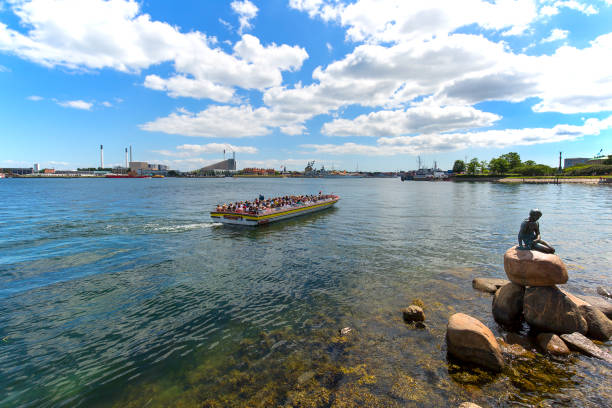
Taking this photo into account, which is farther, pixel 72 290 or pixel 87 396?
pixel 72 290

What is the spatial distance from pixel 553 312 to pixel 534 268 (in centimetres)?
149

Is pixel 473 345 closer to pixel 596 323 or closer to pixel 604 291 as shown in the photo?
pixel 596 323

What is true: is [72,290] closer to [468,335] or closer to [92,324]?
[92,324]

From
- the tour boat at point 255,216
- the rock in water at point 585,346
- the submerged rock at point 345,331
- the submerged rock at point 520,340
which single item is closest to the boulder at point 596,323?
the rock in water at point 585,346

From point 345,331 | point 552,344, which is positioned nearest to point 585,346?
point 552,344

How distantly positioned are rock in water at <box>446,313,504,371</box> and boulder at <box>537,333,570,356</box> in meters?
1.90

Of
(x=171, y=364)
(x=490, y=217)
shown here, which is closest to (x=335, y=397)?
(x=171, y=364)

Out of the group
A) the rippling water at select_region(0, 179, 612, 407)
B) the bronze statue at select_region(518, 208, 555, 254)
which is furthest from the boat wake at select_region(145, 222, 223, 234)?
the bronze statue at select_region(518, 208, 555, 254)

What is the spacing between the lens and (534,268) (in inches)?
349

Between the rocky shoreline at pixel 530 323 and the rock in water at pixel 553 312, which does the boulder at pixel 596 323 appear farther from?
the rock in water at pixel 553 312

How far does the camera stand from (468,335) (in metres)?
7.64

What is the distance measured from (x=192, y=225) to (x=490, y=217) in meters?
36.8

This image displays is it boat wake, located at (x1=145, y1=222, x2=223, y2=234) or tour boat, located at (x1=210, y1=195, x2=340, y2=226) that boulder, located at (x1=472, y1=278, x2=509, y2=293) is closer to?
tour boat, located at (x1=210, y1=195, x2=340, y2=226)

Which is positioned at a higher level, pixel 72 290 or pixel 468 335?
pixel 468 335
